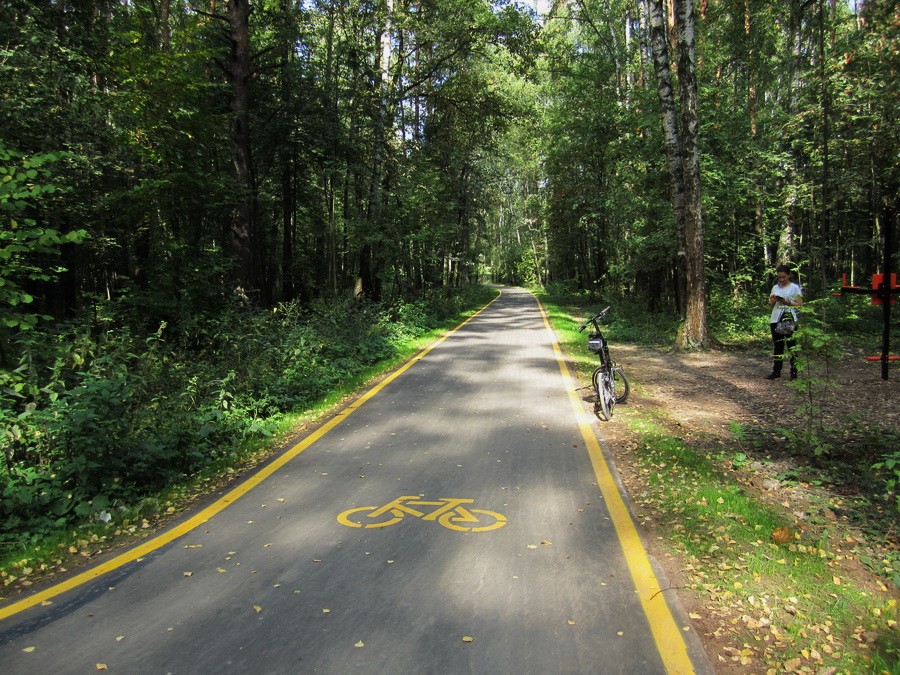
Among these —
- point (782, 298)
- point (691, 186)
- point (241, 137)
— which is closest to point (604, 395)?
point (782, 298)

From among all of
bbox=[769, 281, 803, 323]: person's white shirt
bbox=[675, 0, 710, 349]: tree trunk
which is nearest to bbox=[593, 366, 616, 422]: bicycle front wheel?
bbox=[769, 281, 803, 323]: person's white shirt

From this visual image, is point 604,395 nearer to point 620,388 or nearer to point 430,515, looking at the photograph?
point 620,388

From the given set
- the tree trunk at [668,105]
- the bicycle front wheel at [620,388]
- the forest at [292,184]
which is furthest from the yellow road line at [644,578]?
the tree trunk at [668,105]

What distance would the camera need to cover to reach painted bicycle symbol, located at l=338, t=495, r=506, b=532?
14.3 ft

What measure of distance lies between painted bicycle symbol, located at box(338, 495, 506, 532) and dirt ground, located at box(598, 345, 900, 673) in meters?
1.30

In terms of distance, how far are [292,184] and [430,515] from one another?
2378 cm

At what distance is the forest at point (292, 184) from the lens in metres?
6.01

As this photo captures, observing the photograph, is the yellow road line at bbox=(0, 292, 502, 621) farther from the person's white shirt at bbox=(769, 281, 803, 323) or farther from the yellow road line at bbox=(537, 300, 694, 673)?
the person's white shirt at bbox=(769, 281, 803, 323)

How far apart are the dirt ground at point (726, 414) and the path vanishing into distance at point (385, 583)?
0.18m

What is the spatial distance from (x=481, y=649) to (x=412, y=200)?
57.7ft

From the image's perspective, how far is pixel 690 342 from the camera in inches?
511

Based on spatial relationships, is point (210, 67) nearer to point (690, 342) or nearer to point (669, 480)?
point (690, 342)

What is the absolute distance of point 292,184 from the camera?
25344 millimetres

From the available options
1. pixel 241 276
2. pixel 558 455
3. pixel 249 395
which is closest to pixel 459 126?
pixel 241 276
